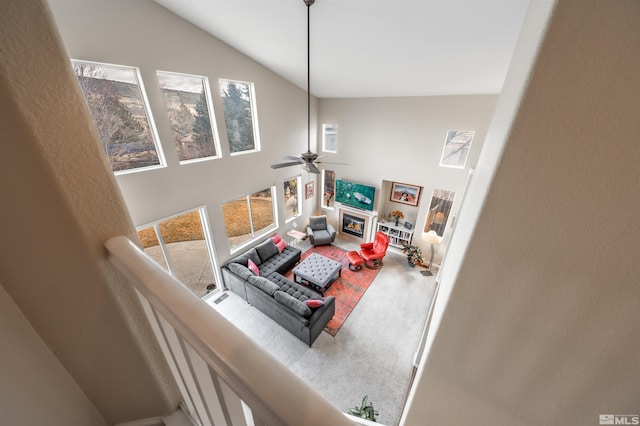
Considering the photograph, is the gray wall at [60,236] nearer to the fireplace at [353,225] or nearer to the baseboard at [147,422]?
the baseboard at [147,422]

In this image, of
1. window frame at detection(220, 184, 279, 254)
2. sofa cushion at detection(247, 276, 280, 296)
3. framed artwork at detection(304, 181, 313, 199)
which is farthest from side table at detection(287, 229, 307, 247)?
sofa cushion at detection(247, 276, 280, 296)

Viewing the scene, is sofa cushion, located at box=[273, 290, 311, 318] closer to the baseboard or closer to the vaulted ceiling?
the baseboard

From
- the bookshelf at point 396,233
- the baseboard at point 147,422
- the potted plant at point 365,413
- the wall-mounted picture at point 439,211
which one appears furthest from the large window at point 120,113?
the wall-mounted picture at point 439,211

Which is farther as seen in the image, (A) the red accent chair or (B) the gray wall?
(A) the red accent chair

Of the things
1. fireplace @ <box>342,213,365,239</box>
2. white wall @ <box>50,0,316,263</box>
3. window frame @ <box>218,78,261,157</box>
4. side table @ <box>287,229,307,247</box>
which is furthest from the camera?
fireplace @ <box>342,213,365,239</box>

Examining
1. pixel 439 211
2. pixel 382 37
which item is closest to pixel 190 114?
pixel 382 37

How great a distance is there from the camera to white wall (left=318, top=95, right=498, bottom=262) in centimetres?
497

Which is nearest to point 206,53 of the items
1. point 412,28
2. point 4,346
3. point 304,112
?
point 304,112

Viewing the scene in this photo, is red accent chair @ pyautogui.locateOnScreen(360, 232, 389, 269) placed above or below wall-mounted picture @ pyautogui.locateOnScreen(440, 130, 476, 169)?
below

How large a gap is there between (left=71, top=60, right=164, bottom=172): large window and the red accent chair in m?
5.05

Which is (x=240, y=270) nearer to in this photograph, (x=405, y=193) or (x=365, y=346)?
(x=365, y=346)

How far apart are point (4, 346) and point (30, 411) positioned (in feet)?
0.84

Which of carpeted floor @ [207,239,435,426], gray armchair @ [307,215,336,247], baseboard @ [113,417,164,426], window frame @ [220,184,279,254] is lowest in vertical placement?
carpeted floor @ [207,239,435,426]

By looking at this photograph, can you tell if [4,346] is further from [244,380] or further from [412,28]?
[412,28]
